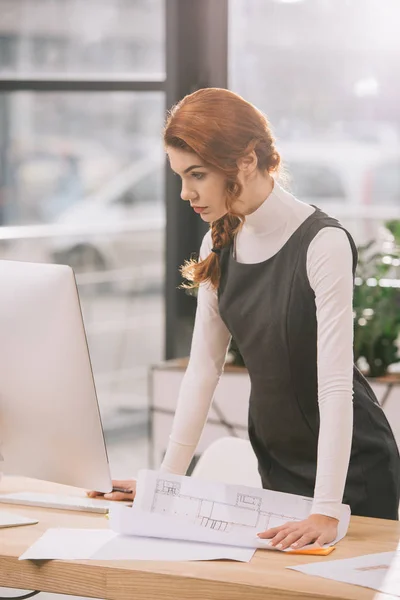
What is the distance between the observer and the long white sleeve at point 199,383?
2033mm

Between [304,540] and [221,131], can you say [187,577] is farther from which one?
[221,131]

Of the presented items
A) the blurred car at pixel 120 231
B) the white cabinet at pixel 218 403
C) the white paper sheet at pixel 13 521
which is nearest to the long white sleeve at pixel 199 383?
the white paper sheet at pixel 13 521

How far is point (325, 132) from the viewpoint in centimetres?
374

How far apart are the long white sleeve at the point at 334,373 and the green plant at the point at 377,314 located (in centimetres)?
156

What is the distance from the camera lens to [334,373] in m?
1.77

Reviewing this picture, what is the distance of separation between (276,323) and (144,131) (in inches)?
85.1

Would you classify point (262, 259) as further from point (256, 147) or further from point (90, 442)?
point (90, 442)

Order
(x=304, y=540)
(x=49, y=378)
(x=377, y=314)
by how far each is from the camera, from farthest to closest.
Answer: (x=377, y=314)
(x=49, y=378)
(x=304, y=540)

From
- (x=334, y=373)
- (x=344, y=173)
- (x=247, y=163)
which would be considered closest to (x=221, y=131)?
(x=247, y=163)

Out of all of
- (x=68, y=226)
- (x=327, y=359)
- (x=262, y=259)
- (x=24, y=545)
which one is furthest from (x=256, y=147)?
(x=68, y=226)

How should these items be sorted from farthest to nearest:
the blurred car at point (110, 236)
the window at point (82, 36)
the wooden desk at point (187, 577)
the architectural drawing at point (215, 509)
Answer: the blurred car at point (110, 236), the window at point (82, 36), the architectural drawing at point (215, 509), the wooden desk at point (187, 577)

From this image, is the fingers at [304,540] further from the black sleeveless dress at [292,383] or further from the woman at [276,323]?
the black sleeveless dress at [292,383]

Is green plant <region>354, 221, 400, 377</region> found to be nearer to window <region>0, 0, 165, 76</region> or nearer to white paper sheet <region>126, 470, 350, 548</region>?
window <region>0, 0, 165, 76</region>

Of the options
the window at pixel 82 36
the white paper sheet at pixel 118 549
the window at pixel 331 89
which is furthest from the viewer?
the window at pixel 82 36
